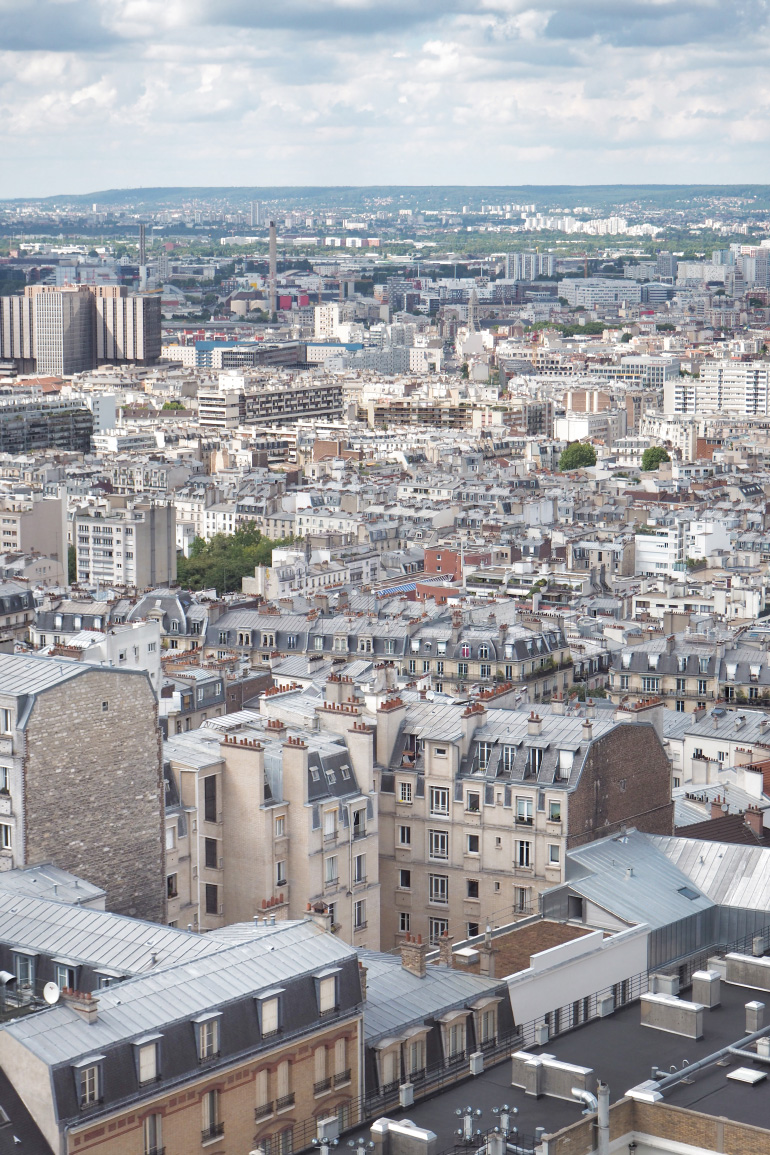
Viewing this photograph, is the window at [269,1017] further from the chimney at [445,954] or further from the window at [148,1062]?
the chimney at [445,954]

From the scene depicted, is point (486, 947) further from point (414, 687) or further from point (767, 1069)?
point (414, 687)

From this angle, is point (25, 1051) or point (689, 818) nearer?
point (25, 1051)

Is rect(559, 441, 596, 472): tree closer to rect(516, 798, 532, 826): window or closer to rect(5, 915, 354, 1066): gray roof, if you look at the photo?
rect(516, 798, 532, 826): window

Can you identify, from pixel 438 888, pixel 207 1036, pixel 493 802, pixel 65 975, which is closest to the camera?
pixel 207 1036

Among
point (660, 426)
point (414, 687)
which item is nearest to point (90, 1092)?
point (414, 687)

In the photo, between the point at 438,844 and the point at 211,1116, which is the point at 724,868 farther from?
the point at 211,1116

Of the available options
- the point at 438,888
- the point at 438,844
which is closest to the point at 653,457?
the point at 438,844
